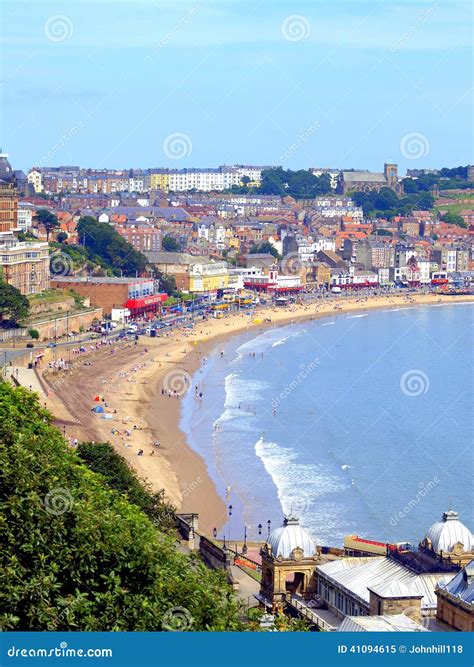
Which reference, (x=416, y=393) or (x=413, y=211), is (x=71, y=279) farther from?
(x=413, y=211)

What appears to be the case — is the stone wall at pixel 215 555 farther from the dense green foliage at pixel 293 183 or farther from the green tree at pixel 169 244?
the dense green foliage at pixel 293 183

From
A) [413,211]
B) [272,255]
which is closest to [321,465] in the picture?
[272,255]
